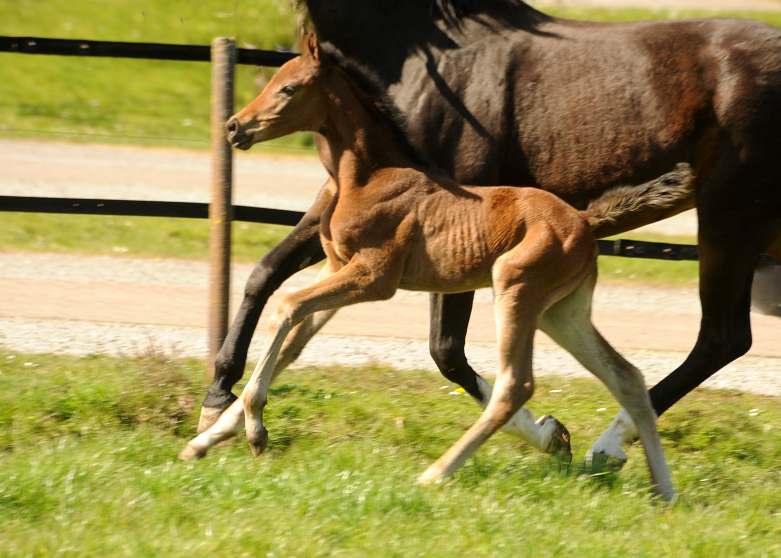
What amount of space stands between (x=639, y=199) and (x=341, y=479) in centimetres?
175

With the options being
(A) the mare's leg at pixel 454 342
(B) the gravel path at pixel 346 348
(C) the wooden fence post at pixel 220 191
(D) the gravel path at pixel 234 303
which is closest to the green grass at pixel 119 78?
(D) the gravel path at pixel 234 303

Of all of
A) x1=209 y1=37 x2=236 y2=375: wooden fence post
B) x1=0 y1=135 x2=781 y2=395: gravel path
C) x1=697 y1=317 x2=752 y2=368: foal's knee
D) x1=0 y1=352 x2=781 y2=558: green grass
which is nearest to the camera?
x1=0 y1=352 x2=781 y2=558: green grass

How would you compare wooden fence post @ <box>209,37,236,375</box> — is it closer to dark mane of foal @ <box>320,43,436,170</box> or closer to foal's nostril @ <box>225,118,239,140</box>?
dark mane of foal @ <box>320,43,436,170</box>

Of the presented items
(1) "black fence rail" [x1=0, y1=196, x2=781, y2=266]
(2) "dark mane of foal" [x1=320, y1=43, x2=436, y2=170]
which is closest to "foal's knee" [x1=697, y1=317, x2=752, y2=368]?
(1) "black fence rail" [x1=0, y1=196, x2=781, y2=266]

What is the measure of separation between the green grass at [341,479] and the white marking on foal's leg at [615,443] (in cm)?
8

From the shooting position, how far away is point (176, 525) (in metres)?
3.20

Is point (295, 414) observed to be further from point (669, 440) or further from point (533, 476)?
point (669, 440)

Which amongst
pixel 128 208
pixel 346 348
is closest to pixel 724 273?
pixel 346 348

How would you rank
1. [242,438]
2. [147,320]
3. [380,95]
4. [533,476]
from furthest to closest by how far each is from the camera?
[147,320], [242,438], [380,95], [533,476]

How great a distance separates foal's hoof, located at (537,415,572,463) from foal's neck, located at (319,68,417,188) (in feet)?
4.21

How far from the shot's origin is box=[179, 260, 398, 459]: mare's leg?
3705 millimetres

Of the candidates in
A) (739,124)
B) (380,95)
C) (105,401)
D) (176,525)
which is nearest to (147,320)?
(105,401)

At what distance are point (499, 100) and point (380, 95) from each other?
0.51 metres

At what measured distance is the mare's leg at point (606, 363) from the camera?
153 inches
